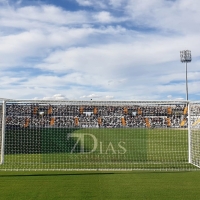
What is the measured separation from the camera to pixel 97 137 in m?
20.1

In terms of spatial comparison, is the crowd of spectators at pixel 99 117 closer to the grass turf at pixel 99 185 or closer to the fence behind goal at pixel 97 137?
the fence behind goal at pixel 97 137

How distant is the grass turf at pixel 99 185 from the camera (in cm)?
550

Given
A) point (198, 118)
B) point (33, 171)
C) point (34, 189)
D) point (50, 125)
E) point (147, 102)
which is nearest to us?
point (34, 189)

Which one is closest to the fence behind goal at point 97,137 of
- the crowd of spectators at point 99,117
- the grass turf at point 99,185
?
the crowd of spectators at point 99,117

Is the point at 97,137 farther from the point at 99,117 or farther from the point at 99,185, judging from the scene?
the point at 99,185

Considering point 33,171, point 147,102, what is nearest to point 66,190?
point 33,171

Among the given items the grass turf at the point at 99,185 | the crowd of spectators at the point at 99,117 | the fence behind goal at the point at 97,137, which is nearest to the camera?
the grass turf at the point at 99,185

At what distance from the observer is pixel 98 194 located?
558cm

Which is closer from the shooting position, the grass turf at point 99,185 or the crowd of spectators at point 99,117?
the grass turf at point 99,185

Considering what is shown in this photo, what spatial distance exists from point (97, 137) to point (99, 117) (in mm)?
1363

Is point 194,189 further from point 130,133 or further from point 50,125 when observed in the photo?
point 130,133

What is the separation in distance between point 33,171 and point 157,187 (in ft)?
10.7

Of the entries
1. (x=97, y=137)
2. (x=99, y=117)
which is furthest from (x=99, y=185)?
(x=97, y=137)

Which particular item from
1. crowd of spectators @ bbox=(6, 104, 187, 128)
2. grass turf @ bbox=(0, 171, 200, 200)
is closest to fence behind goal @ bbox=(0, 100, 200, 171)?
crowd of spectators @ bbox=(6, 104, 187, 128)
